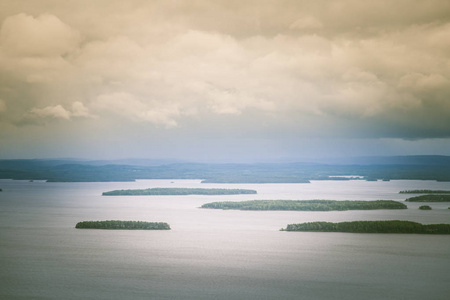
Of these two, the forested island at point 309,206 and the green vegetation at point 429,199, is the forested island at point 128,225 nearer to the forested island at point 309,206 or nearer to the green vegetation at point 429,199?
the forested island at point 309,206

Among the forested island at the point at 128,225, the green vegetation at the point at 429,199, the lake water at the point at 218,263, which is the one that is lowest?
the lake water at the point at 218,263

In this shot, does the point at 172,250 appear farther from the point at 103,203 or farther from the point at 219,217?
the point at 103,203

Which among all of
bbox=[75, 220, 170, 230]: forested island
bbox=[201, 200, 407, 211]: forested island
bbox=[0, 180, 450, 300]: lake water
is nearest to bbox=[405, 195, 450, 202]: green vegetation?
bbox=[201, 200, 407, 211]: forested island

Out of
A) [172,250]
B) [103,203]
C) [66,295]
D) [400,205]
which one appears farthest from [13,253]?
[400,205]

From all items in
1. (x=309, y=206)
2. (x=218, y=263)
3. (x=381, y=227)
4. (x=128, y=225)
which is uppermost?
(x=309, y=206)

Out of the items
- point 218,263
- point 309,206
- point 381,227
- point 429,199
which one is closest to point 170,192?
point 309,206

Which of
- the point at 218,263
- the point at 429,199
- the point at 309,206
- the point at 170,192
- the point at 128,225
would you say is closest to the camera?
the point at 218,263

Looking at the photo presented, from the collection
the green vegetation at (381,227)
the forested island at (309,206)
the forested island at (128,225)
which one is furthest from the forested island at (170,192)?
the green vegetation at (381,227)

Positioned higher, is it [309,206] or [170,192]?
[170,192]

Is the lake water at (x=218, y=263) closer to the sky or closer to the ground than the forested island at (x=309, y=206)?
closer to the ground

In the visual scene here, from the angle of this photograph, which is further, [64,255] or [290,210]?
[290,210]

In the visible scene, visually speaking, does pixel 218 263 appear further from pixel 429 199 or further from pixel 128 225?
pixel 429 199
